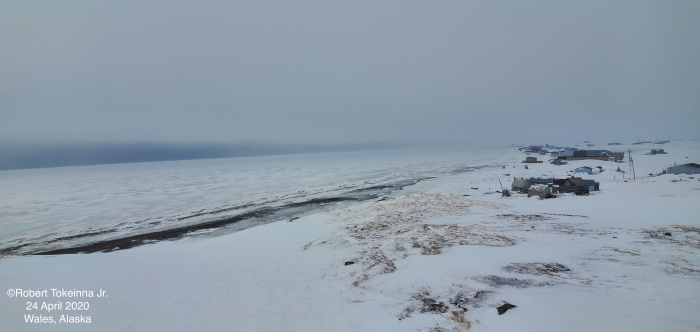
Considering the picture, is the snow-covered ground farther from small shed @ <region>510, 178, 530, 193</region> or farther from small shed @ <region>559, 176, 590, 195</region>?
small shed @ <region>510, 178, 530, 193</region>

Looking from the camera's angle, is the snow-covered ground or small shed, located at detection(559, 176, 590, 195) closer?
the snow-covered ground

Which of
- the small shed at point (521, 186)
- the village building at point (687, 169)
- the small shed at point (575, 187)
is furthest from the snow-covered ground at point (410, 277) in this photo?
the village building at point (687, 169)

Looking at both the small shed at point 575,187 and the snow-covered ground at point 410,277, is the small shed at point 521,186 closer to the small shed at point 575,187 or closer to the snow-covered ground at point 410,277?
the small shed at point 575,187

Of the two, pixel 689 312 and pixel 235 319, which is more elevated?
pixel 689 312

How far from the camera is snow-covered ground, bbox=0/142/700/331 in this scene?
8.27 metres

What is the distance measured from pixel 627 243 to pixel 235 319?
17.4m

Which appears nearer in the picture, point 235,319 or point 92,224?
point 235,319

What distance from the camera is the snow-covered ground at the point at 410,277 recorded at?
27.1 ft

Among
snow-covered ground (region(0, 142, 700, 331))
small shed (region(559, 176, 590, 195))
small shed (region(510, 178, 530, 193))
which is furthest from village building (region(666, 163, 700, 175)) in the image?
snow-covered ground (region(0, 142, 700, 331))

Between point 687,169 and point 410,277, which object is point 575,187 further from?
point 410,277

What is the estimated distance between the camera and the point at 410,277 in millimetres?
11383

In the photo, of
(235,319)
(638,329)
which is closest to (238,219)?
(235,319)

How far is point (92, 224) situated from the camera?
1070 inches

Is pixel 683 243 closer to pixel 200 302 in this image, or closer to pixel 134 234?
pixel 200 302
